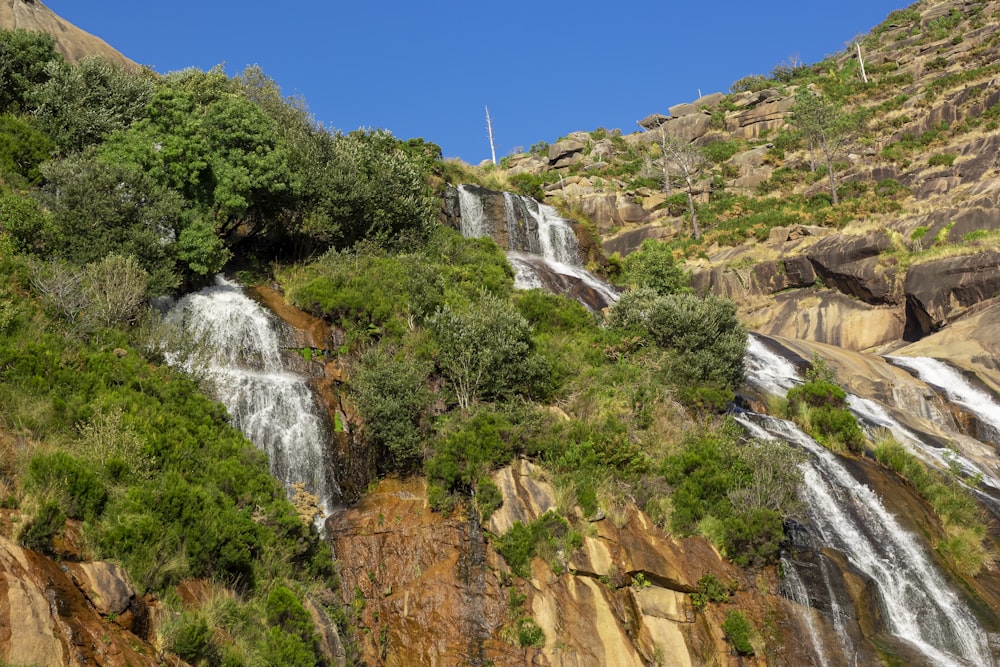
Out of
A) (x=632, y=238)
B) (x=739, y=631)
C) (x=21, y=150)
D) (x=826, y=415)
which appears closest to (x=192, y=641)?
(x=739, y=631)

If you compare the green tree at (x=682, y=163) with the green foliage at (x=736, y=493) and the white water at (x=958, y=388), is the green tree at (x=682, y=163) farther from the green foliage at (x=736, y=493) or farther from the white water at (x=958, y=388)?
the green foliage at (x=736, y=493)

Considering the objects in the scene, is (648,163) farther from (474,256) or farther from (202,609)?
(202,609)

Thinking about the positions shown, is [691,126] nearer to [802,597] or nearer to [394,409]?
[394,409]

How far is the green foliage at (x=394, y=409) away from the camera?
19.0 metres

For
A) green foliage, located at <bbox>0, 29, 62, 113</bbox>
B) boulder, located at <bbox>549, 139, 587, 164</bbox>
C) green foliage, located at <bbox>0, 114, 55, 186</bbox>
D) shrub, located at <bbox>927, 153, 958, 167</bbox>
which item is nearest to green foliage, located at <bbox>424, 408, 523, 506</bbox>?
green foliage, located at <bbox>0, 114, 55, 186</bbox>

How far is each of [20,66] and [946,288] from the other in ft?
142

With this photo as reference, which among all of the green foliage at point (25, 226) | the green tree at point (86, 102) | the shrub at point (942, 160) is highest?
the shrub at point (942, 160)

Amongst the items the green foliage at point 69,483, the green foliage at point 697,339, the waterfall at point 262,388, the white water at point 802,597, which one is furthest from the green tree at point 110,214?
the white water at point 802,597

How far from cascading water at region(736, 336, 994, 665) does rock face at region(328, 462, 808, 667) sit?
2332 mm

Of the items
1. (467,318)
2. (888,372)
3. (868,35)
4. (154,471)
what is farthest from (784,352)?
(868,35)

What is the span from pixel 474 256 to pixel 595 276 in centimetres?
1196

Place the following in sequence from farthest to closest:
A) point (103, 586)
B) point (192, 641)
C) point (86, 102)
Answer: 1. point (86, 102)
2. point (192, 641)
3. point (103, 586)

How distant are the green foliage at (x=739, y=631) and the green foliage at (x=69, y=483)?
1266cm

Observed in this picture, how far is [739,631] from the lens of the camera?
1555cm
